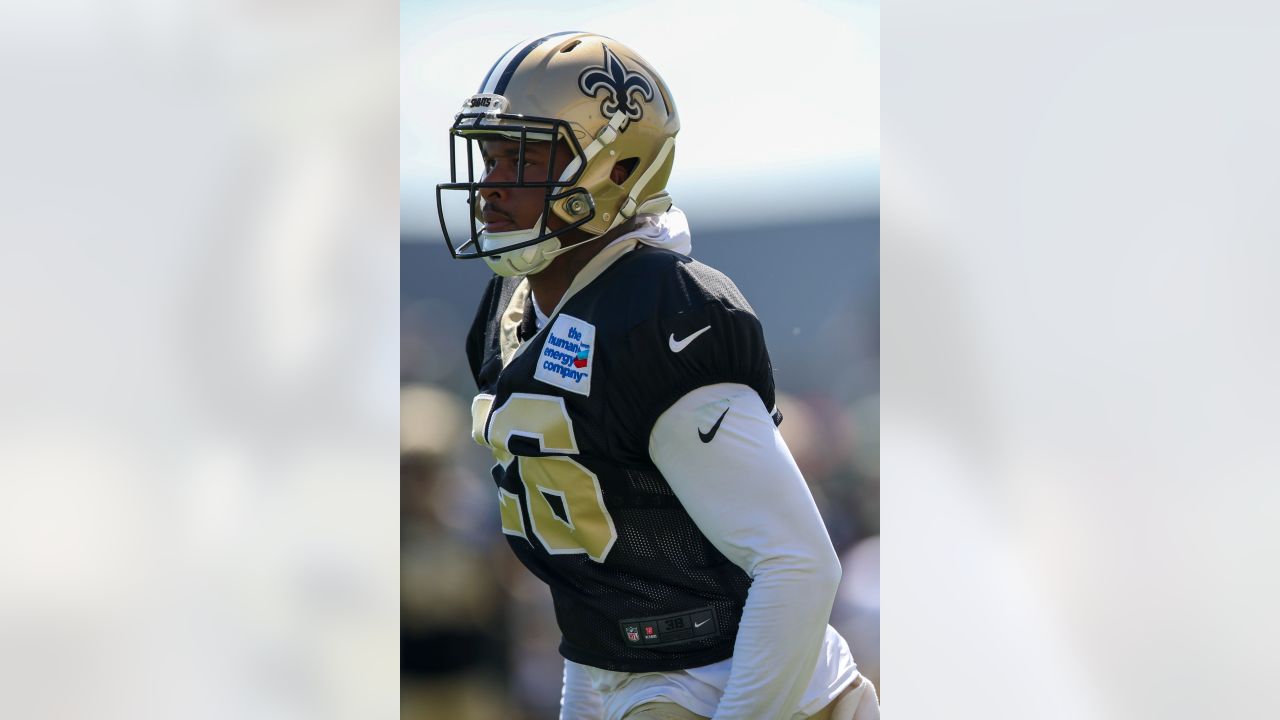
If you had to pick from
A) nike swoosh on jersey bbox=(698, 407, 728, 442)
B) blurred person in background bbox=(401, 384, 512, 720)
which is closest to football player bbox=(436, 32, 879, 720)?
nike swoosh on jersey bbox=(698, 407, 728, 442)

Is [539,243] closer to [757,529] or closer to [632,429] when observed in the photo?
[632,429]

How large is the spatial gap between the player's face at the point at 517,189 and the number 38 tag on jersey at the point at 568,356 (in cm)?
22

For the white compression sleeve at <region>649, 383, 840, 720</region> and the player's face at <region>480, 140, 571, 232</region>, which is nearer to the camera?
the white compression sleeve at <region>649, 383, 840, 720</region>

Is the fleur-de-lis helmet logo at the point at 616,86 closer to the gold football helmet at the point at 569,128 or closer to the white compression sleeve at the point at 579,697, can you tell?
the gold football helmet at the point at 569,128

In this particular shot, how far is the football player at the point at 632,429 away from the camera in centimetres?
181

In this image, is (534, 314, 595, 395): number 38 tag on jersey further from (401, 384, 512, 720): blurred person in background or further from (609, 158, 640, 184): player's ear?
(401, 384, 512, 720): blurred person in background

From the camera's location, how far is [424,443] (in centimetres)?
486

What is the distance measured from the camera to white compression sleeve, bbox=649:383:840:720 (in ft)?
5.80

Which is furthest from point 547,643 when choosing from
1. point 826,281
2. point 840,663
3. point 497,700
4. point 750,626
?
point 750,626

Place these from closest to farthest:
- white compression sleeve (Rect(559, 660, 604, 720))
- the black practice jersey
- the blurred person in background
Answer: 1. the black practice jersey
2. white compression sleeve (Rect(559, 660, 604, 720))
3. the blurred person in background

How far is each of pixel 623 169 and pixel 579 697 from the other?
1063 mm

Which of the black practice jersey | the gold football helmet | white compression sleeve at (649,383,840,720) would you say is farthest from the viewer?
the gold football helmet
